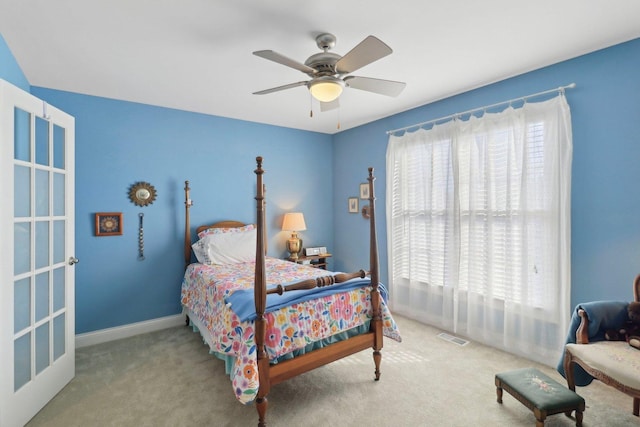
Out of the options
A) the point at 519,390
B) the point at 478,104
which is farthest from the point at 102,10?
the point at 519,390

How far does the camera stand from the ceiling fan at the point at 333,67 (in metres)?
1.77

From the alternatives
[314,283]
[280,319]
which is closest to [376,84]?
[314,283]

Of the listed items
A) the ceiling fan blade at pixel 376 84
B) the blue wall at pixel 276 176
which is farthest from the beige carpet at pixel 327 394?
the ceiling fan blade at pixel 376 84

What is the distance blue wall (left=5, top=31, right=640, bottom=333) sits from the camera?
90.5 inches

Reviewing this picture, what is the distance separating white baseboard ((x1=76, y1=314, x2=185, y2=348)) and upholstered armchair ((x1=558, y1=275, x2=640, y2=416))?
3.78m

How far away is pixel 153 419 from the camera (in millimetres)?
2008

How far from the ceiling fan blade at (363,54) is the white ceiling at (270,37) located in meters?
0.29

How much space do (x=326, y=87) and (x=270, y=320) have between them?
1596 millimetres

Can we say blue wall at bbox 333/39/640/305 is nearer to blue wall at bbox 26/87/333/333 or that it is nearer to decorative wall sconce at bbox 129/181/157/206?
blue wall at bbox 26/87/333/333

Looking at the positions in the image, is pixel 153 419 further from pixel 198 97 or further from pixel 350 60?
pixel 198 97

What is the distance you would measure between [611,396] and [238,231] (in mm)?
3758

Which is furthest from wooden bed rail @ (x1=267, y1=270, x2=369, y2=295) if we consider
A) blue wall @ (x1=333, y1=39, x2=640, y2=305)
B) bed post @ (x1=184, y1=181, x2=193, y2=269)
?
bed post @ (x1=184, y1=181, x2=193, y2=269)

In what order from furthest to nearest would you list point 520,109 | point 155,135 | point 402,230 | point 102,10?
1. point 402,230
2. point 155,135
3. point 520,109
4. point 102,10

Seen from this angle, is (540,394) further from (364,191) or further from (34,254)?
(34,254)
